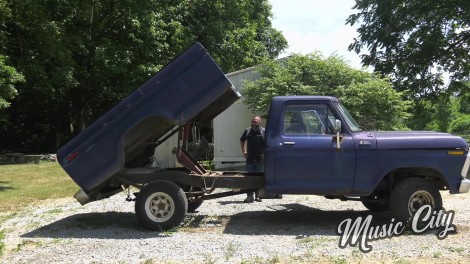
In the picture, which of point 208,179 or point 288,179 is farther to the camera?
point 208,179

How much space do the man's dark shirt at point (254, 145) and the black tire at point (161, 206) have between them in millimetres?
1725

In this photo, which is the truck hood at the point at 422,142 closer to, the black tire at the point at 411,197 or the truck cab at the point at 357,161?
the truck cab at the point at 357,161

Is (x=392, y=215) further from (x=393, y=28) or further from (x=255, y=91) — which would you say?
(x=393, y=28)

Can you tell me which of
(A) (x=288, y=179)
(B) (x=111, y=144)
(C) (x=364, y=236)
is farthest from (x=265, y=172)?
(B) (x=111, y=144)

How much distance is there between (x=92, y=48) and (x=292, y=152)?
1932 cm

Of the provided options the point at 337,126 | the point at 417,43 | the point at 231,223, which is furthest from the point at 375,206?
the point at 417,43

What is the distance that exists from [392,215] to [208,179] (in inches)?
115

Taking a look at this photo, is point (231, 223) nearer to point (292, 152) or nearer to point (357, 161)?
point (292, 152)

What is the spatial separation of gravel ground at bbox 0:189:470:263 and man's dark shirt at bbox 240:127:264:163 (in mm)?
1036

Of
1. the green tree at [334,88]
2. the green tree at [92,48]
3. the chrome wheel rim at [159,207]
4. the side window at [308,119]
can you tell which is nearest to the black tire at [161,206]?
the chrome wheel rim at [159,207]

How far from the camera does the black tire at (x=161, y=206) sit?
7.29m

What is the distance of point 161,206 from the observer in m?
7.43

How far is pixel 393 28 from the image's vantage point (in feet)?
72.8
